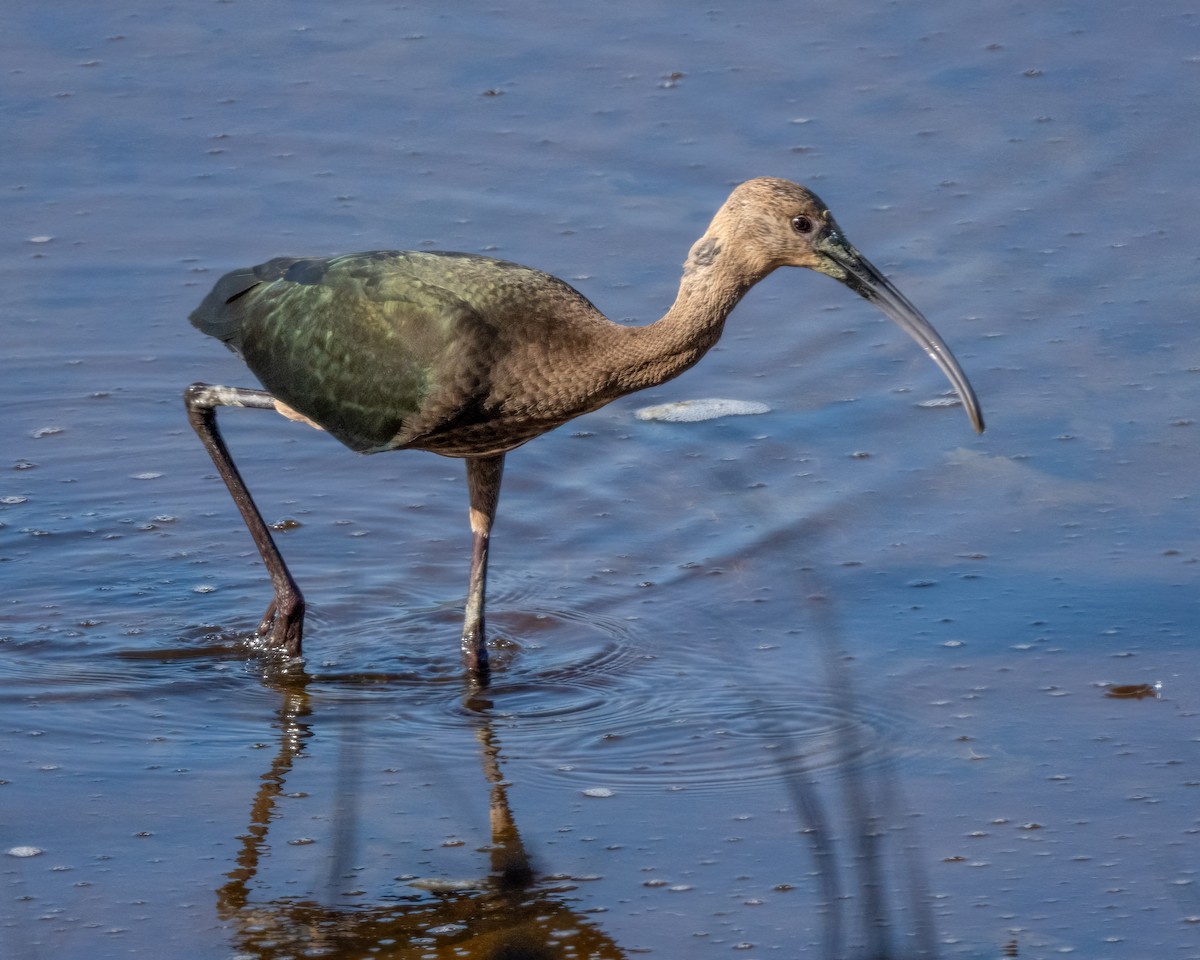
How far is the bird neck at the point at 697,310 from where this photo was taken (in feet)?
17.6

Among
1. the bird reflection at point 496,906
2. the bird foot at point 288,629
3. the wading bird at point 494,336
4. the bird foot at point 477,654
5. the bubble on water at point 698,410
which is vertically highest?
the wading bird at point 494,336

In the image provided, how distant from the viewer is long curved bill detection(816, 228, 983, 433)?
536 cm

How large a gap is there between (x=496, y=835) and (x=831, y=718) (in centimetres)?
105

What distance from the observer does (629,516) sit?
273 inches

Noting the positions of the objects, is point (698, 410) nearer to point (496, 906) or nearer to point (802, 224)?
point (802, 224)

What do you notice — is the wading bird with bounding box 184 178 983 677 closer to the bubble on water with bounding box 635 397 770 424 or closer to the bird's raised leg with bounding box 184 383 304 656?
the bird's raised leg with bounding box 184 383 304 656

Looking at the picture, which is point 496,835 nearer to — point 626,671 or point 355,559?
point 626,671

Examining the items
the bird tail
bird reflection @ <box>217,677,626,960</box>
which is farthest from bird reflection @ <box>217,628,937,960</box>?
the bird tail

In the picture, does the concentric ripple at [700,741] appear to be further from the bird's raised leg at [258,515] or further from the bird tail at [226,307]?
the bird tail at [226,307]

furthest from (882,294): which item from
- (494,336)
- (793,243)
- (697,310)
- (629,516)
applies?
(629,516)

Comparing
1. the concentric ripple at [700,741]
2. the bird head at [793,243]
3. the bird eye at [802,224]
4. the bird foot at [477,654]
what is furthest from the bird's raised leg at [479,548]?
the bird eye at [802,224]

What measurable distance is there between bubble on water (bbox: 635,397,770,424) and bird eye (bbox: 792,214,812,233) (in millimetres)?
2232

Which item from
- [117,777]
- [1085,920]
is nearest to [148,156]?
[117,777]

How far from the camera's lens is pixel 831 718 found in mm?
5570
